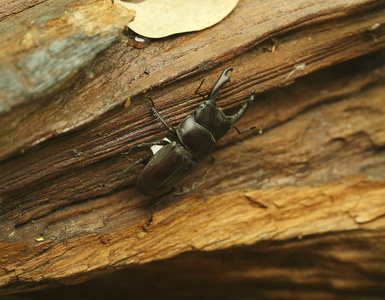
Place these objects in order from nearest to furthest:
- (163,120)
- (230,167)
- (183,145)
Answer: (163,120) → (183,145) → (230,167)

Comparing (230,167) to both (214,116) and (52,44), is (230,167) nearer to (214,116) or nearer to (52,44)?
(214,116)

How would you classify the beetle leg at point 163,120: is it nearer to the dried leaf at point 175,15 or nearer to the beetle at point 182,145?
the beetle at point 182,145

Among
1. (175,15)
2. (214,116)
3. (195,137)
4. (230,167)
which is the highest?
(175,15)

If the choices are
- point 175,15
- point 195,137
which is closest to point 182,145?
point 195,137

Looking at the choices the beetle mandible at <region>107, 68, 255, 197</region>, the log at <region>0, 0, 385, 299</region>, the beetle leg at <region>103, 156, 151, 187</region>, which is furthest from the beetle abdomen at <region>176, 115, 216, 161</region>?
the beetle leg at <region>103, 156, 151, 187</region>

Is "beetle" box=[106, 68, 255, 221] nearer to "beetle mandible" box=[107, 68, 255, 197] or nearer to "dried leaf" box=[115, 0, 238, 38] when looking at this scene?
"beetle mandible" box=[107, 68, 255, 197]

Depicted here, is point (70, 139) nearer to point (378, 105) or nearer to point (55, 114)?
point (55, 114)

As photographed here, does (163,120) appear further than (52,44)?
Yes
